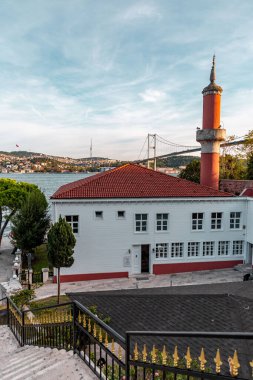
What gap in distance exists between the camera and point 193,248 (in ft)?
84.5

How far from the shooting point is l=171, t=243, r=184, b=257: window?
25.3 m

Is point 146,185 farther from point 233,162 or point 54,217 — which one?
point 233,162

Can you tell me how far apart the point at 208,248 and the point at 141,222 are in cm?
617

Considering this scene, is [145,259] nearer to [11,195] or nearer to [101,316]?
[101,316]

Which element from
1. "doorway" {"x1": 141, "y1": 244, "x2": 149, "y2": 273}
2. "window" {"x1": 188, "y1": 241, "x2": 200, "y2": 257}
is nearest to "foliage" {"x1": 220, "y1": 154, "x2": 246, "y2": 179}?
"window" {"x1": 188, "y1": 241, "x2": 200, "y2": 257}

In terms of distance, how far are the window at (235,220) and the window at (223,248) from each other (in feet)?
4.65

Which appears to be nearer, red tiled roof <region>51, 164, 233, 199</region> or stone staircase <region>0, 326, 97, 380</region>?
stone staircase <region>0, 326, 97, 380</region>

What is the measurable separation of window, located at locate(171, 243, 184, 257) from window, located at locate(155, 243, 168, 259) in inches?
23.0

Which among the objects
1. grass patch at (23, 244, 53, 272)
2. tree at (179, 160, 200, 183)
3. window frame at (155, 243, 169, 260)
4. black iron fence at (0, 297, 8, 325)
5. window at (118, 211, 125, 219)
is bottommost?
grass patch at (23, 244, 53, 272)

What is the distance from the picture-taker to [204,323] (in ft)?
50.3

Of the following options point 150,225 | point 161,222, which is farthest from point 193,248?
point 150,225

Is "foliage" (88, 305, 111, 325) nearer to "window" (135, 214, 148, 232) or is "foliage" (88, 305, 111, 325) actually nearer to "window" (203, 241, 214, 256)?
"window" (135, 214, 148, 232)

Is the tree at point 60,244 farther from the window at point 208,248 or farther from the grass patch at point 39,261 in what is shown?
the window at point 208,248

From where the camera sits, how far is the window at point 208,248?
26.0m
